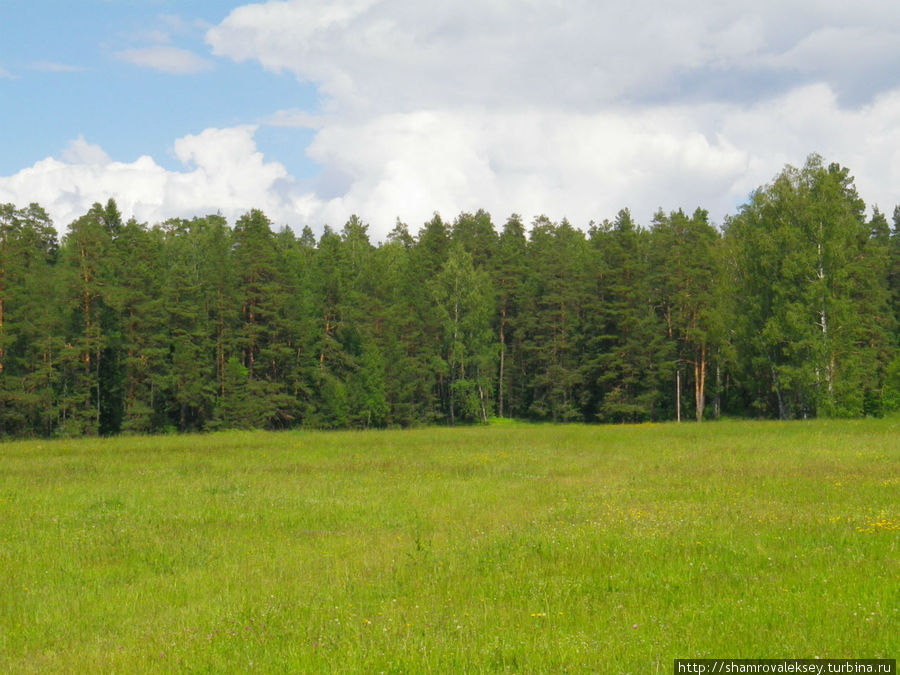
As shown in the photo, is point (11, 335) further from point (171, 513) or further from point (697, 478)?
point (697, 478)

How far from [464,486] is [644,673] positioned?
14140 mm

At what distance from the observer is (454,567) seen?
1099 centimetres

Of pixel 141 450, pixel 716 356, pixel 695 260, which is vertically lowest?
pixel 141 450

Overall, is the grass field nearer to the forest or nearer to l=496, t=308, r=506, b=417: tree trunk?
the forest

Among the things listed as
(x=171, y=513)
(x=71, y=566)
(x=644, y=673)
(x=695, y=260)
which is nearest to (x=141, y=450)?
(x=171, y=513)

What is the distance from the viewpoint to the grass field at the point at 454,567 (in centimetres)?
750

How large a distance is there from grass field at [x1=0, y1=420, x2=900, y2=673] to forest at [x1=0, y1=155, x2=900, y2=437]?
31015 mm

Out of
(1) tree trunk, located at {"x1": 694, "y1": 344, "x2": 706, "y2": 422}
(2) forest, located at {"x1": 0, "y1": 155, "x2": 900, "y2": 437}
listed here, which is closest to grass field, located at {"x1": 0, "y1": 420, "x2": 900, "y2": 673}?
(2) forest, located at {"x1": 0, "y1": 155, "x2": 900, "y2": 437}

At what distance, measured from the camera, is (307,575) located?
437 inches

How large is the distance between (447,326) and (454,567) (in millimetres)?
53593

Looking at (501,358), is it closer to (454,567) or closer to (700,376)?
(700,376)

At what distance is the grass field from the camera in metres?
7.50

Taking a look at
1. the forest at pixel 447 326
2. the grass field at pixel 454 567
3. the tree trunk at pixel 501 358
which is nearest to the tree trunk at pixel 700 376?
the forest at pixel 447 326

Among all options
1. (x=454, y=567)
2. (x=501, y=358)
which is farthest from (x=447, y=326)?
(x=454, y=567)
